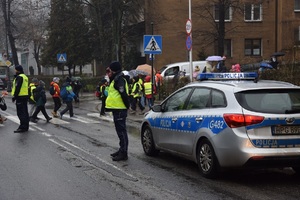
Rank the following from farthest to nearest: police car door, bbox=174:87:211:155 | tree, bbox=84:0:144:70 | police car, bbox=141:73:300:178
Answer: tree, bbox=84:0:144:70 → police car door, bbox=174:87:211:155 → police car, bbox=141:73:300:178

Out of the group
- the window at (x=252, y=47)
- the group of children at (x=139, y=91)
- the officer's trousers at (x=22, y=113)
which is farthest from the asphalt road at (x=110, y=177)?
the window at (x=252, y=47)

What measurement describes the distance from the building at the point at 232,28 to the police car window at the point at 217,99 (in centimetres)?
2905

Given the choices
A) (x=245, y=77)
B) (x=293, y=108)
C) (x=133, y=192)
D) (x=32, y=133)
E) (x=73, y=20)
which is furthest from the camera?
(x=73, y=20)

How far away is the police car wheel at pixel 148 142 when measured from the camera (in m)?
8.80

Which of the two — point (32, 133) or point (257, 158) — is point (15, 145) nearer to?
point (32, 133)

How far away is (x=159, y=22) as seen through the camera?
1410 inches

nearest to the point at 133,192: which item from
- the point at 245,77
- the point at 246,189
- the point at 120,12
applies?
the point at 246,189

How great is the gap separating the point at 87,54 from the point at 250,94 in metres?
36.8

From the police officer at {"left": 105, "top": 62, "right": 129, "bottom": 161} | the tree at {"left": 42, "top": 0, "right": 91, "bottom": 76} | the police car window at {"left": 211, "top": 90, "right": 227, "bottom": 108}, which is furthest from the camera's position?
the tree at {"left": 42, "top": 0, "right": 91, "bottom": 76}

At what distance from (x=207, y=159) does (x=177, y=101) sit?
1617 millimetres

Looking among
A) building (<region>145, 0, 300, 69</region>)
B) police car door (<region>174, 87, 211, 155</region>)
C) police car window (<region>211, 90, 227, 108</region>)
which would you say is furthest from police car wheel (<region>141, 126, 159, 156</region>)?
building (<region>145, 0, 300, 69</region>)

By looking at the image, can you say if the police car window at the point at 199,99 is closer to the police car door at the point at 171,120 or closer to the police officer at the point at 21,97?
the police car door at the point at 171,120

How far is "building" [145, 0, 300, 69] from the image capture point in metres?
36.9

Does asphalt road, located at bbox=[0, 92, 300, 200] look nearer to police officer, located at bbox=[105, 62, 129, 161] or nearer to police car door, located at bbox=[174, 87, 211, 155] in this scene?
police officer, located at bbox=[105, 62, 129, 161]
